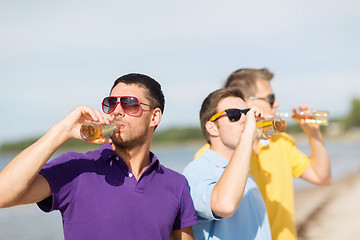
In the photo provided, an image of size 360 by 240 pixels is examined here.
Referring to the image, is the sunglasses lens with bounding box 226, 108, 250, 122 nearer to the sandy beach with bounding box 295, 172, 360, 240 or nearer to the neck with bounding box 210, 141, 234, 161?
the neck with bounding box 210, 141, 234, 161

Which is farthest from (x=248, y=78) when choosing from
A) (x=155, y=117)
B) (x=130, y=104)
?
(x=130, y=104)

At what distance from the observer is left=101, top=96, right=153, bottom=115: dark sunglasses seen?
2.51 metres

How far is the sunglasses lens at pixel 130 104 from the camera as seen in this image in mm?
2510

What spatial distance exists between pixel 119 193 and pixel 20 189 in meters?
0.56

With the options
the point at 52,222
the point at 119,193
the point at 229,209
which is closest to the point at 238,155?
the point at 229,209

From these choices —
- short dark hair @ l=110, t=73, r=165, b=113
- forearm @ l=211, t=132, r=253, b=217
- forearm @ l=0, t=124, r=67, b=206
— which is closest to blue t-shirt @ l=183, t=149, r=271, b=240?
forearm @ l=211, t=132, r=253, b=217

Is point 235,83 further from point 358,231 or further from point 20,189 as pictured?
point 358,231

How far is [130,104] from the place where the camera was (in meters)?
2.53

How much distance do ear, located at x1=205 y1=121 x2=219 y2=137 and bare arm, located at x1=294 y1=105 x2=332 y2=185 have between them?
51.9 inches

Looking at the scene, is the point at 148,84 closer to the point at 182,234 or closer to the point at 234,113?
the point at 234,113

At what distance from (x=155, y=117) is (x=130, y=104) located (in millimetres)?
281

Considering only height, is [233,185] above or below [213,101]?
below

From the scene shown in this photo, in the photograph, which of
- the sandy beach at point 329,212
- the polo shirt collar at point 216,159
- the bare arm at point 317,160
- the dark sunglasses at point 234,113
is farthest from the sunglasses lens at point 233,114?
the sandy beach at point 329,212

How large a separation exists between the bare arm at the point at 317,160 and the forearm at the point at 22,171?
9.14 ft
